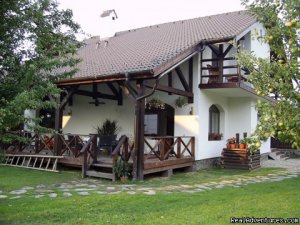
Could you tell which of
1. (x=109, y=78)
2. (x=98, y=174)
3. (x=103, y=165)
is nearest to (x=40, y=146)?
(x=103, y=165)

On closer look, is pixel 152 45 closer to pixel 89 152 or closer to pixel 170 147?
pixel 170 147

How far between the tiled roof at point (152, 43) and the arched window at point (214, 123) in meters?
2.98

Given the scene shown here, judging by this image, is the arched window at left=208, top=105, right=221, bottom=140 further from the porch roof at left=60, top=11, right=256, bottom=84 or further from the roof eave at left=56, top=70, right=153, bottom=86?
the roof eave at left=56, top=70, right=153, bottom=86

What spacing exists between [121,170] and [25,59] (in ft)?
16.5

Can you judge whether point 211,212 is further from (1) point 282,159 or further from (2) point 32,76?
(1) point 282,159

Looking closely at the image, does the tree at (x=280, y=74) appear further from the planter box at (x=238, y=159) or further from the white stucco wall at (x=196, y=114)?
the planter box at (x=238, y=159)

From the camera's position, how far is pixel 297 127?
3416 millimetres

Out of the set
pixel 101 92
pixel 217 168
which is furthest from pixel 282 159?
pixel 101 92

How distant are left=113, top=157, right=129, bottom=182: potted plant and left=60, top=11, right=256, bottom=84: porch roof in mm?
2353

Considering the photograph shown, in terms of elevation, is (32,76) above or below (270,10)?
below

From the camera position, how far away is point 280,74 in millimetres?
3834

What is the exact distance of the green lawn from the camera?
17.1ft

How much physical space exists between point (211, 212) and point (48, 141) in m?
7.75

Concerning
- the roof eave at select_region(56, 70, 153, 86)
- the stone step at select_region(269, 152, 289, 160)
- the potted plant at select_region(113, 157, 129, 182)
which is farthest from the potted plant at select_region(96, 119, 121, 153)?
the stone step at select_region(269, 152, 289, 160)
